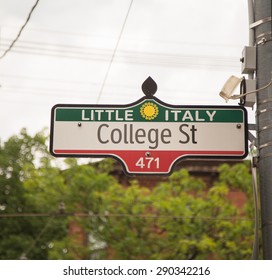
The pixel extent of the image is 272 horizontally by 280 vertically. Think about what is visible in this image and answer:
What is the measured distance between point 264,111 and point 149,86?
894 mm

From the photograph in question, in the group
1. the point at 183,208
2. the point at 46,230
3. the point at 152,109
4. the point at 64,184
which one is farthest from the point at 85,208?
the point at 152,109

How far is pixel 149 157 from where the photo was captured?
14.6 feet

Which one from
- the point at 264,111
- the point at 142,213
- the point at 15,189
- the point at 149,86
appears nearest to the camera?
the point at 264,111

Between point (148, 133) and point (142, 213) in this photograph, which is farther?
point (142, 213)

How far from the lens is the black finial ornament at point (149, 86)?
4684 mm

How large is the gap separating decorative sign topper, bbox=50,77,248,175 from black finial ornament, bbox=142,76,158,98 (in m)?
0.08

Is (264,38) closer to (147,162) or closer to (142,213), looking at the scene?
(147,162)

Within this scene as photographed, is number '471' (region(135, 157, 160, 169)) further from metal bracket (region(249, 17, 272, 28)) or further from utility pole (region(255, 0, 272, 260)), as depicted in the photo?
metal bracket (region(249, 17, 272, 28))

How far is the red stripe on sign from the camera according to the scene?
4.44 metres

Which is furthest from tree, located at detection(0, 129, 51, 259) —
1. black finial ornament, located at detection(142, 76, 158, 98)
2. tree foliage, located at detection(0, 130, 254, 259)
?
black finial ornament, located at detection(142, 76, 158, 98)

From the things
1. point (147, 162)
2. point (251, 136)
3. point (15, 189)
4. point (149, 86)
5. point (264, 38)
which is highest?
point (15, 189)

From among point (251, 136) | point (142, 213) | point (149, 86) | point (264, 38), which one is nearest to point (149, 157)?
point (149, 86)
